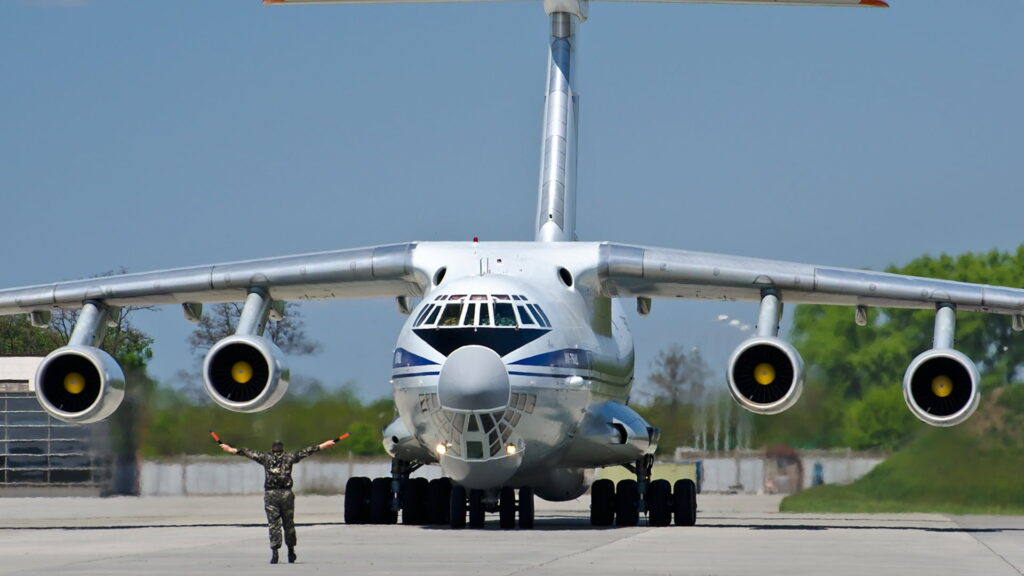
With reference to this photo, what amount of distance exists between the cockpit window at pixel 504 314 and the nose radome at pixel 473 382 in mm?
403

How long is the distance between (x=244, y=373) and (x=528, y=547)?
4.16 m

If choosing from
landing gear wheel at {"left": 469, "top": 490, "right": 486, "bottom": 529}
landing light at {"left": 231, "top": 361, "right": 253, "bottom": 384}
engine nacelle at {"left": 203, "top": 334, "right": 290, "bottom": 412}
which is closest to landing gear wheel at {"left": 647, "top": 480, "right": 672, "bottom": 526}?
landing gear wheel at {"left": 469, "top": 490, "right": 486, "bottom": 529}

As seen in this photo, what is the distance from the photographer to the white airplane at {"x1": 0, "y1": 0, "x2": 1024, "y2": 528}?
48.1ft

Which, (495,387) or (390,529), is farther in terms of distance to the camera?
(390,529)

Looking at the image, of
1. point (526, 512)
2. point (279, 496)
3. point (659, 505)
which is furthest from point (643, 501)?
point (279, 496)

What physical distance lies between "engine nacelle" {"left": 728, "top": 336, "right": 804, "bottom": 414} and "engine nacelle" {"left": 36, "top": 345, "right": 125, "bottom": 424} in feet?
18.4

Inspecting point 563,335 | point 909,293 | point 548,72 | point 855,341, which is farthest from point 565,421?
point 855,341

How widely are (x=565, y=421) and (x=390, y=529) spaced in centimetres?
184

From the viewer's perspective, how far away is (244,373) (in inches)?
632

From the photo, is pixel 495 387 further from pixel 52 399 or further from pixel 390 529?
pixel 52 399

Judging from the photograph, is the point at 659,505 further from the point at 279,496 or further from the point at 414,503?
the point at 279,496

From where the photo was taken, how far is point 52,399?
16250mm

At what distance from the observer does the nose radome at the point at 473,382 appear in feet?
46.3

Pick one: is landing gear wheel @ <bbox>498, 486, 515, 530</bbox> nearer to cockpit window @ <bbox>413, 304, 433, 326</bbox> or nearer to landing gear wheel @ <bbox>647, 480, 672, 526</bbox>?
landing gear wheel @ <bbox>647, 480, 672, 526</bbox>
